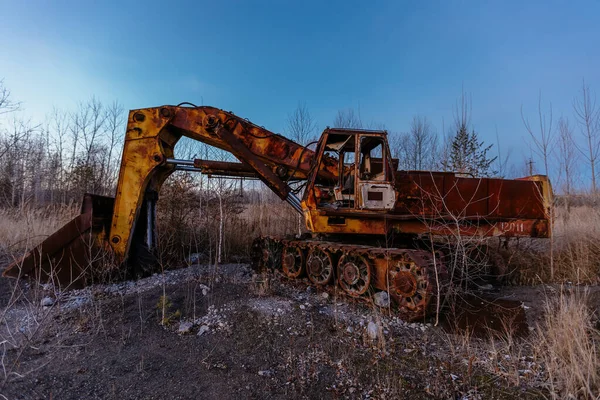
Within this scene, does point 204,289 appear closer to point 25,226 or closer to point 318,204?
point 318,204

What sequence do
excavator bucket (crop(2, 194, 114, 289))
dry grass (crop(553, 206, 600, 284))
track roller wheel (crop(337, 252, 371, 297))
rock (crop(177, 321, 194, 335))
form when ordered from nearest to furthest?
rock (crop(177, 321, 194, 335)) < track roller wheel (crop(337, 252, 371, 297)) < excavator bucket (crop(2, 194, 114, 289)) < dry grass (crop(553, 206, 600, 284))

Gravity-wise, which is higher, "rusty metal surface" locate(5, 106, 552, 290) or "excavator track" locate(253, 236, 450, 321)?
"rusty metal surface" locate(5, 106, 552, 290)

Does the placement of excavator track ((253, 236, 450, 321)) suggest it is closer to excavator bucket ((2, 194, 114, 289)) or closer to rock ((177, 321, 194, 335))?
rock ((177, 321, 194, 335))

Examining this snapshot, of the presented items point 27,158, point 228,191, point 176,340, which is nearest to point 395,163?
point 176,340

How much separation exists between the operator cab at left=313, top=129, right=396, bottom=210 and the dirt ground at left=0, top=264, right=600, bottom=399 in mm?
1707

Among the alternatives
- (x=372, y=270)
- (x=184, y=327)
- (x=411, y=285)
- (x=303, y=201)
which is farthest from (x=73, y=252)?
(x=411, y=285)

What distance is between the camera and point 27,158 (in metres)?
17.8

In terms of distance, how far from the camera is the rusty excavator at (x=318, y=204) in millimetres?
5871

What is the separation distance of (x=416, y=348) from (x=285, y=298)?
2261 mm

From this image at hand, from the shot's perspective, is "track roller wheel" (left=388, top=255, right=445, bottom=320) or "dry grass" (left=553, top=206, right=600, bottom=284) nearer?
"track roller wheel" (left=388, top=255, right=445, bottom=320)

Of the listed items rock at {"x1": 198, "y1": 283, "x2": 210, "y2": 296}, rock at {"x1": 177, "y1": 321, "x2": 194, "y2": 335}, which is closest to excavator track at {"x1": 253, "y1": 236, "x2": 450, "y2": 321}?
rock at {"x1": 198, "y1": 283, "x2": 210, "y2": 296}

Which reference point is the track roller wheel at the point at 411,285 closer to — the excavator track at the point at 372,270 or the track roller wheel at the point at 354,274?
the excavator track at the point at 372,270

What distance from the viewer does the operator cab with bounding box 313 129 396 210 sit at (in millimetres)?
5715

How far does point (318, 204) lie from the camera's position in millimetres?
6238
